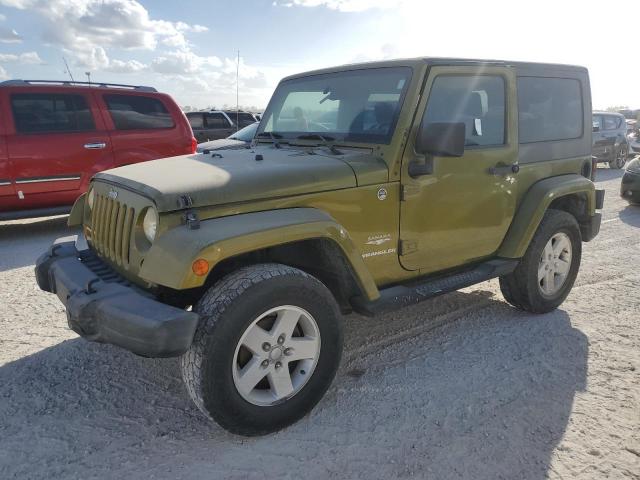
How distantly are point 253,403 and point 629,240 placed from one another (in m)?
5.98

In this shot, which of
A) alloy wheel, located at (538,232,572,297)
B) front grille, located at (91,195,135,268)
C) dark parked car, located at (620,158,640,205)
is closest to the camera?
front grille, located at (91,195,135,268)

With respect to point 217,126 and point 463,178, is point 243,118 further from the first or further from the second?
point 463,178

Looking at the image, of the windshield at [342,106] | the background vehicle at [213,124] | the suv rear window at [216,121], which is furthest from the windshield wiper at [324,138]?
the suv rear window at [216,121]

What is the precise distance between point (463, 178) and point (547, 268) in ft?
4.41

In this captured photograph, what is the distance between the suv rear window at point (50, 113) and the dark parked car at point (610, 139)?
42.7 ft

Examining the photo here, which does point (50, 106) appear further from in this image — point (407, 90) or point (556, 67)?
point (556, 67)

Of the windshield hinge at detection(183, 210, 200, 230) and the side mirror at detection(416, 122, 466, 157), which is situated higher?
the side mirror at detection(416, 122, 466, 157)

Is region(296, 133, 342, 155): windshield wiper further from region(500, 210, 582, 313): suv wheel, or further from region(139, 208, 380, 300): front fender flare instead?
region(500, 210, 582, 313): suv wheel

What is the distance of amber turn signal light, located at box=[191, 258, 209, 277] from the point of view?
237 centimetres

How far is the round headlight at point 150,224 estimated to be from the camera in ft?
8.66

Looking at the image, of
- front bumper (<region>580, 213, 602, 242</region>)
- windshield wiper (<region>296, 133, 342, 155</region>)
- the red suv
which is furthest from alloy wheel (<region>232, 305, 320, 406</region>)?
the red suv

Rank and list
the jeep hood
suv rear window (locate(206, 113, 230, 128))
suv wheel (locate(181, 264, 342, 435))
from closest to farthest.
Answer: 1. suv wheel (locate(181, 264, 342, 435))
2. the jeep hood
3. suv rear window (locate(206, 113, 230, 128))

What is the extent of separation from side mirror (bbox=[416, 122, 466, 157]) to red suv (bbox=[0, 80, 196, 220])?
5509 millimetres

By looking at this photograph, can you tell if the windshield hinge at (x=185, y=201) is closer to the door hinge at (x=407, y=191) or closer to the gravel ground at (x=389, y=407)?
the gravel ground at (x=389, y=407)
